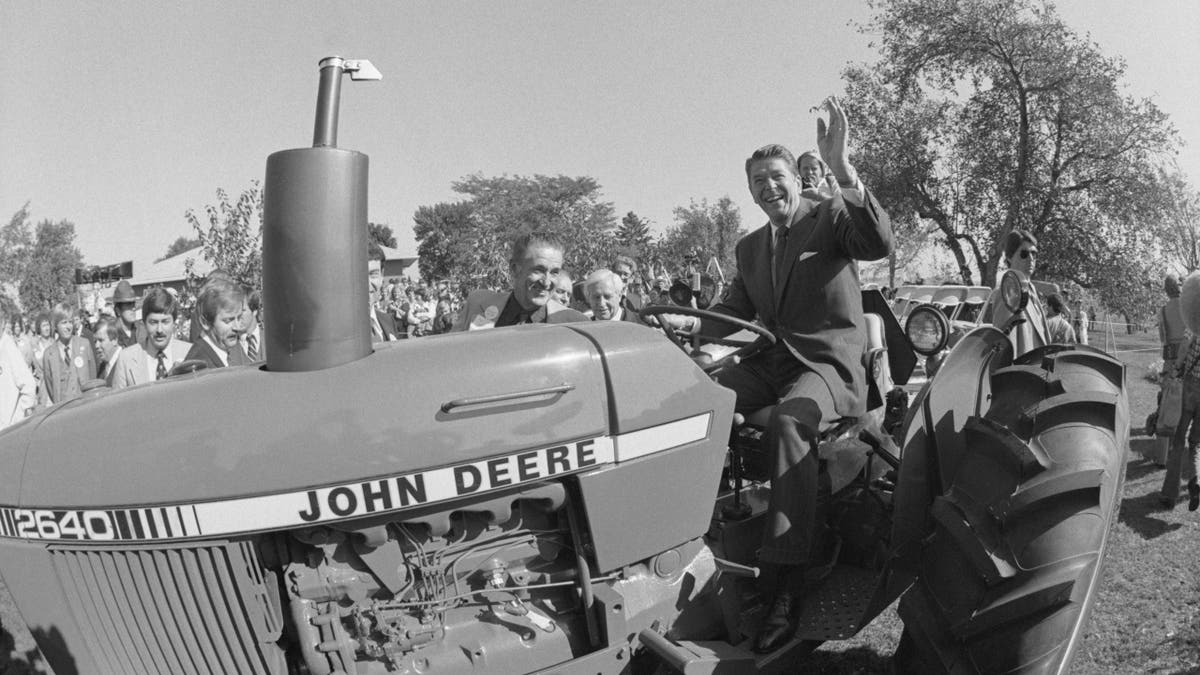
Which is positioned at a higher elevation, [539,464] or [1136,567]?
[539,464]

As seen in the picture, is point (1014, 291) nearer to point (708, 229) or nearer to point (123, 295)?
point (123, 295)

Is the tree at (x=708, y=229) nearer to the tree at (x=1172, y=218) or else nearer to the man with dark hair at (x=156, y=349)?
the tree at (x=1172, y=218)

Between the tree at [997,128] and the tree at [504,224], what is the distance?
9574 mm

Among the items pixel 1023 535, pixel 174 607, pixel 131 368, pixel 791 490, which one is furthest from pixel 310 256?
pixel 131 368

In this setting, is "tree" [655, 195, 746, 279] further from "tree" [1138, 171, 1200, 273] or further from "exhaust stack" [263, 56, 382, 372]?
"exhaust stack" [263, 56, 382, 372]

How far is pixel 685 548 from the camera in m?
2.47

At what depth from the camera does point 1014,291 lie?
320 cm

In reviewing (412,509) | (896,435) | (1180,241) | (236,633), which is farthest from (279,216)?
(1180,241)

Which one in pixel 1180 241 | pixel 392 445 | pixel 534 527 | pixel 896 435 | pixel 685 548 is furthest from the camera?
pixel 1180 241

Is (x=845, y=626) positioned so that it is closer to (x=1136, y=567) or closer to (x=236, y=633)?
(x=236, y=633)

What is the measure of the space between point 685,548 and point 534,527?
20.0 inches

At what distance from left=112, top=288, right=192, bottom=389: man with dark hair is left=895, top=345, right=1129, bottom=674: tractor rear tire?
4.09 metres

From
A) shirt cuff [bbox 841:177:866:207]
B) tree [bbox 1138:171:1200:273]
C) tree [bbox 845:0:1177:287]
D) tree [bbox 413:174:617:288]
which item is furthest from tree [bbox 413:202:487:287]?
shirt cuff [bbox 841:177:866:207]

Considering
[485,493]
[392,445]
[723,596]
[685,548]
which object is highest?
[392,445]
